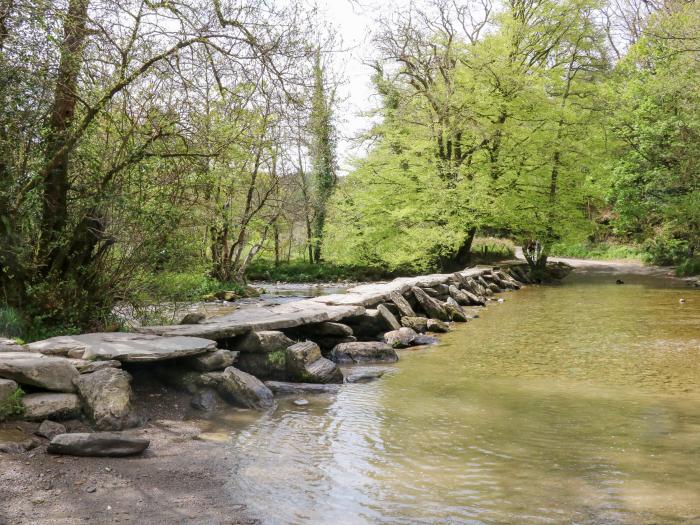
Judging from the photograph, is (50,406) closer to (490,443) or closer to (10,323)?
A: (10,323)

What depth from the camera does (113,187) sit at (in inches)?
289

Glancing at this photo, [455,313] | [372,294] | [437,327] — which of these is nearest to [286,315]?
[372,294]

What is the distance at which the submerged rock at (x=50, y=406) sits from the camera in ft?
15.5

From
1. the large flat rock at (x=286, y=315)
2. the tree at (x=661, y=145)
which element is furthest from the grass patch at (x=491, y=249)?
the large flat rock at (x=286, y=315)

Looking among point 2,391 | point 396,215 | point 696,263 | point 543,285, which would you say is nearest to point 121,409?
point 2,391

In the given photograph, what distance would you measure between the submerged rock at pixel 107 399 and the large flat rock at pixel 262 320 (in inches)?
63.7

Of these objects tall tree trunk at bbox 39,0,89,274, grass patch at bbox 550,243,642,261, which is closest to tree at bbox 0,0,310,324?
tall tree trunk at bbox 39,0,89,274

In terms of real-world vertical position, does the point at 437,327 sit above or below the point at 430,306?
below

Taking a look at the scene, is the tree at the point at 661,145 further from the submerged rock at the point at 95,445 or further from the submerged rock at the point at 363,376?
the submerged rock at the point at 95,445

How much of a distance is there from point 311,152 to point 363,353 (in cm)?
1792

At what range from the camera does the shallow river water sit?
374 centimetres

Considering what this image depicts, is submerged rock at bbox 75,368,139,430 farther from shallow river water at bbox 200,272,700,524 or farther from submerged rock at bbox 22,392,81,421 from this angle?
shallow river water at bbox 200,272,700,524

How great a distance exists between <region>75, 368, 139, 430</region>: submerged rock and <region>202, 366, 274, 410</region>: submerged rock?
3.51 ft

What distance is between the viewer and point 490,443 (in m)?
4.98
